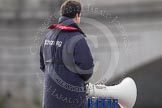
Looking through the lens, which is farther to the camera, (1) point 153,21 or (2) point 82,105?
(1) point 153,21

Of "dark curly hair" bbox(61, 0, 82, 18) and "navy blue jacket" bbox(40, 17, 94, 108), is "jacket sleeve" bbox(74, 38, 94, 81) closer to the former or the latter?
"navy blue jacket" bbox(40, 17, 94, 108)

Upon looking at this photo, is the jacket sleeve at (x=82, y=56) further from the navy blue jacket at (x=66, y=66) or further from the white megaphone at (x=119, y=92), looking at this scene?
the white megaphone at (x=119, y=92)

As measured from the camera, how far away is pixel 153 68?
1630 centimetres

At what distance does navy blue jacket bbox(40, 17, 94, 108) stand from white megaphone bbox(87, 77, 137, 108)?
291mm

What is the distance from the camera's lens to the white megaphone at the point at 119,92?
5.64 metres

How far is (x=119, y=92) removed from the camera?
19.3ft

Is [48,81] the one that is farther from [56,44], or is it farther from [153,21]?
[153,21]

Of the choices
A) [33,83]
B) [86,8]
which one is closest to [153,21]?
[33,83]

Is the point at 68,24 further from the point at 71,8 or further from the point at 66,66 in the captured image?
the point at 66,66

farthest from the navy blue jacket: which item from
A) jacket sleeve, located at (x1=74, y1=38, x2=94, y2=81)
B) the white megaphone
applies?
the white megaphone

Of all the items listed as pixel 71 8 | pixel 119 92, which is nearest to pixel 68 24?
pixel 71 8

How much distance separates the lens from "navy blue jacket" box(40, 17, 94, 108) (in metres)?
5.18

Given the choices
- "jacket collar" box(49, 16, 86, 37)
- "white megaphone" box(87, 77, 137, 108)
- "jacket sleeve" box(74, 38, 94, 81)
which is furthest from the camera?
"white megaphone" box(87, 77, 137, 108)

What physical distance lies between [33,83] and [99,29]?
6577mm
